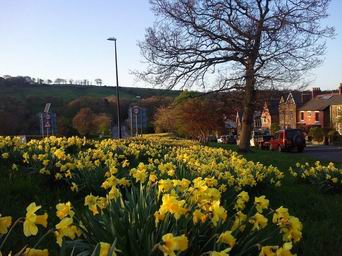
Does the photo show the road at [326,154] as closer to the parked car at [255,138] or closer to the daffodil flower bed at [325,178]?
the parked car at [255,138]

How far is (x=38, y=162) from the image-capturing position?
28.1 ft

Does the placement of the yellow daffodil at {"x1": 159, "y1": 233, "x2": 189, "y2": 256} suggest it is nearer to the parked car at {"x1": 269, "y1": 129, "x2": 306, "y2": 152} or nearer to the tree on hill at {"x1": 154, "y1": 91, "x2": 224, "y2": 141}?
the parked car at {"x1": 269, "y1": 129, "x2": 306, "y2": 152}

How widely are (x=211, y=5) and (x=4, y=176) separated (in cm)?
1778

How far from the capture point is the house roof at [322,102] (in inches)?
2624

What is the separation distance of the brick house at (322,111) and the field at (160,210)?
2200 inches

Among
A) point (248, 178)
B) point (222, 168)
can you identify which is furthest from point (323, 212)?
point (222, 168)

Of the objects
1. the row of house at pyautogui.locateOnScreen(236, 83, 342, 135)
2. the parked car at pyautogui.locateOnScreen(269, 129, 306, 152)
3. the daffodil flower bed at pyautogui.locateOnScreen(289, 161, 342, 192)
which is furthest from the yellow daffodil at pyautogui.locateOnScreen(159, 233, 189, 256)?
the row of house at pyautogui.locateOnScreen(236, 83, 342, 135)

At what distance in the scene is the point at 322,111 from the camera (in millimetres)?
67750

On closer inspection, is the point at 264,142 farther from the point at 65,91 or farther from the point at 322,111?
the point at 65,91

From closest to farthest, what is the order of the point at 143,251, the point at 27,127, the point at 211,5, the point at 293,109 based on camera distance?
the point at 143,251
the point at 211,5
the point at 27,127
the point at 293,109

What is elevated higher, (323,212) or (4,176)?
(4,176)

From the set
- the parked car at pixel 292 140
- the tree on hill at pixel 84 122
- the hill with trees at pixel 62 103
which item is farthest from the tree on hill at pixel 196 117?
the tree on hill at pixel 84 122

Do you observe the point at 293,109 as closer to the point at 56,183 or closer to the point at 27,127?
the point at 27,127

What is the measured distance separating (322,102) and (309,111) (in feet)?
9.03
